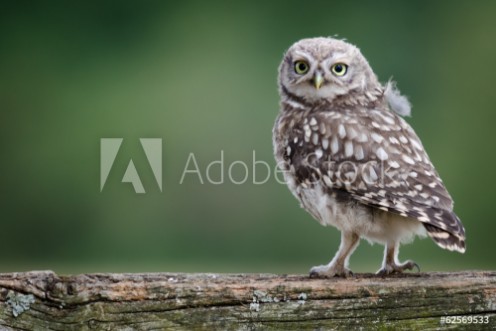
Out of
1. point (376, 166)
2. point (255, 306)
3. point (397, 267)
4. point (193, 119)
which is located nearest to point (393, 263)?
point (397, 267)

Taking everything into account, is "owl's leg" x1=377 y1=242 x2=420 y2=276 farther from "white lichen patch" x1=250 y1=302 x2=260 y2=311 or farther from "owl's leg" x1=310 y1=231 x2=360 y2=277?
"white lichen patch" x1=250 y1=302 x2=260 y2=311

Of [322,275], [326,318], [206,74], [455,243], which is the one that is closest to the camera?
[326,318]

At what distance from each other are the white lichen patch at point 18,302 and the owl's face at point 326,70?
7.65 ft

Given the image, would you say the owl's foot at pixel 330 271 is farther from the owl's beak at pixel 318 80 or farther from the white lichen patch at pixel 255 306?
the white lichen patch at pixel 255 306

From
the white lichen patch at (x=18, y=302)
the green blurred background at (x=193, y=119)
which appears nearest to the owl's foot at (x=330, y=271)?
the white lichen patch at (x=18, y=302)

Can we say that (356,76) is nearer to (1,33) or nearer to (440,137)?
(440,137)

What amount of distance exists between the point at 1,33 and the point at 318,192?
32.6 feet

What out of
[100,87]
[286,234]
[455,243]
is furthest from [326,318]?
[100,87]

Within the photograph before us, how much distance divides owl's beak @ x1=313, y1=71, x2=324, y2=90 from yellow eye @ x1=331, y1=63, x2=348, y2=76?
8 cm

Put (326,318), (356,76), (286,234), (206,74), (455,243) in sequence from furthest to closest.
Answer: (206,74) → (286,234) → (356,76) → (455,243) → (326,318)

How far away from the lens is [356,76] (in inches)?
202

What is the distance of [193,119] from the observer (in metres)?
10.4

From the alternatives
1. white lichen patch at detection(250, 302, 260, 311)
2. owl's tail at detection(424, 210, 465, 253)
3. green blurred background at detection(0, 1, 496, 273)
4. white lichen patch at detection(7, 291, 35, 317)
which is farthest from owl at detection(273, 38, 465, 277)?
green blurred background at detection(0, 1, 496, 273)

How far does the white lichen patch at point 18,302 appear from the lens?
121 inches
